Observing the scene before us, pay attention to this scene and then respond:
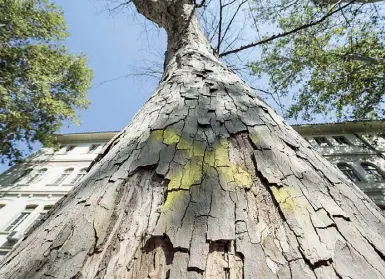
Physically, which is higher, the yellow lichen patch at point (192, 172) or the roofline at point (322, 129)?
the roofline at point (322, 129)

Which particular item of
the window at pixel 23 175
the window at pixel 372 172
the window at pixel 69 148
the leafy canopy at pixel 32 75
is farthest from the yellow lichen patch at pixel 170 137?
the window at pixel 69 148

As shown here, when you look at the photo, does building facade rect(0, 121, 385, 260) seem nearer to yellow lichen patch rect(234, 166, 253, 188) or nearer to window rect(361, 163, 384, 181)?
window rect(361, 163, 384, 181)

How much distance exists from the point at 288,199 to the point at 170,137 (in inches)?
19.6

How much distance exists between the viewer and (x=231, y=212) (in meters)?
0.61

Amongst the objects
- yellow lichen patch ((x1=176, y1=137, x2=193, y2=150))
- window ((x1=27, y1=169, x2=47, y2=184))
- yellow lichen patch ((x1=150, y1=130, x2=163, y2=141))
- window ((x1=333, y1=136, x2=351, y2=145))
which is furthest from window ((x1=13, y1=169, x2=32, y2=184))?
window ((x1=333, y1=136, x2=351, y2=145))

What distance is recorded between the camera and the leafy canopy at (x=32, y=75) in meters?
10.5

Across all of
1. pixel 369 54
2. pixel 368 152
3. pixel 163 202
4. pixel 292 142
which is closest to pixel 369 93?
pixel 369 54

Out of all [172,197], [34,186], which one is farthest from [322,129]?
[34,186]

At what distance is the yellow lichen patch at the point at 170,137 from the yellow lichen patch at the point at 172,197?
27 cm

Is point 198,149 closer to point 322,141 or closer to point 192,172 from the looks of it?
point 192,172

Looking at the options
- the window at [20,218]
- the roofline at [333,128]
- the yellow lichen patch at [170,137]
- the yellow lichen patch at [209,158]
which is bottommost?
the yellow lichen patch at [209,158]

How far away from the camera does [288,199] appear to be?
66cm

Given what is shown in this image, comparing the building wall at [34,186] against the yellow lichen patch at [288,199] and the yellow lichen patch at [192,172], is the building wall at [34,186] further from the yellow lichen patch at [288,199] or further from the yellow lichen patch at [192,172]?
the yellow lichen patch at [288,199]

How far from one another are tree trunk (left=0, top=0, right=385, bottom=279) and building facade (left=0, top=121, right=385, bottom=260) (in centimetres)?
1234
